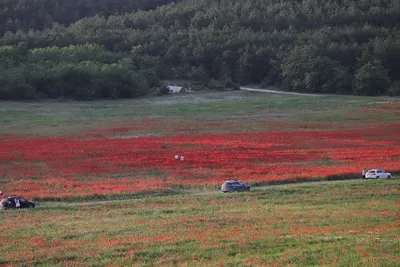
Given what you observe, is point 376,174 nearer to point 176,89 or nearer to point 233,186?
point 233,186

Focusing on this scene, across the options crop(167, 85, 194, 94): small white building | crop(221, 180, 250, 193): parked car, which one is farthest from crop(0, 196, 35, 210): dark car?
crop(167, 85, 194, 94): small white building

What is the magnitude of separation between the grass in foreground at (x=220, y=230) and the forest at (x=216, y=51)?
83955 millimetres

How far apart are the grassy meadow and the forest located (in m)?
33.5

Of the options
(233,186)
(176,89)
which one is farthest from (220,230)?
(176,89)

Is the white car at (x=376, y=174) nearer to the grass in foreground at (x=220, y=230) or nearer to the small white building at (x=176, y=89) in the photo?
the grass in foreground at (x=220, y=230)

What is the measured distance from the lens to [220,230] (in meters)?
29.2

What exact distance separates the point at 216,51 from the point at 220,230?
4993 inches

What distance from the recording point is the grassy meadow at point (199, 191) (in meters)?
25.1

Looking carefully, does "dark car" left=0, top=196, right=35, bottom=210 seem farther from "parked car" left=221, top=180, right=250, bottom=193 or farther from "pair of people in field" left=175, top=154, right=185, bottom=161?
"pair of people in field" left=175, top=154, right=185, bottom=161

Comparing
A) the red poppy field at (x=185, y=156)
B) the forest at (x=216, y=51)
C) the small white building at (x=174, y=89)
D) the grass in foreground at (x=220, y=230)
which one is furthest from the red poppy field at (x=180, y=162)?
the small white building at (x=174, y=89)

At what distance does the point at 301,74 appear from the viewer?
134 metres

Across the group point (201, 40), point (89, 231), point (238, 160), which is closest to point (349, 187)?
point (238, 160)

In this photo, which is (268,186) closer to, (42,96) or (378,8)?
(42,96)

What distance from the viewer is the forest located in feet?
409
